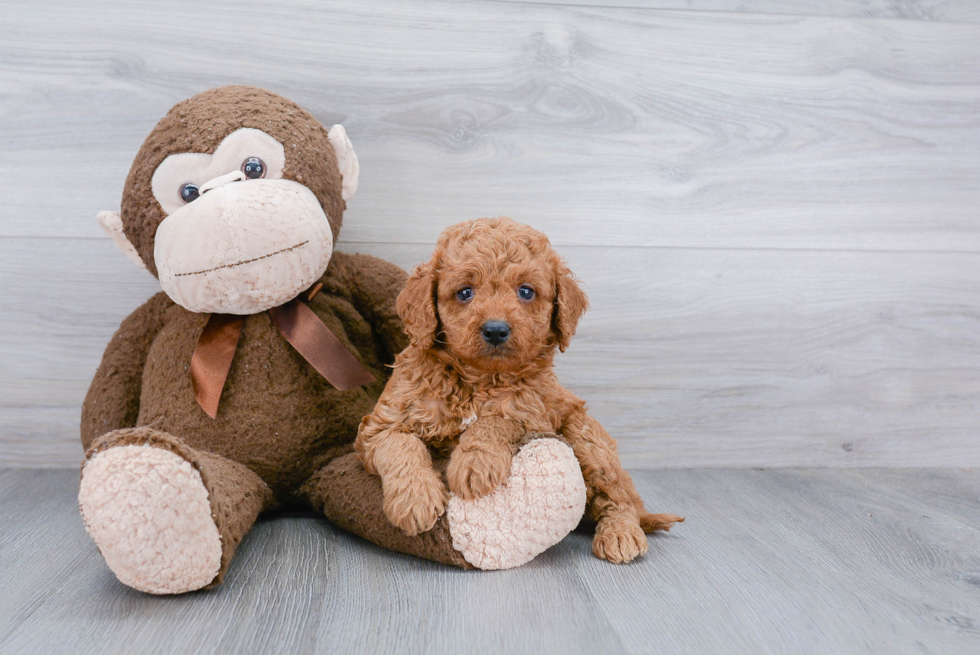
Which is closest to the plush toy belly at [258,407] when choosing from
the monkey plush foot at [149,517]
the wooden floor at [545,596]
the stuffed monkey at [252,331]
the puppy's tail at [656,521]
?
the stuffed monkey at [252,331]

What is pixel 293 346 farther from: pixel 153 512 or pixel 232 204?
pixel 153 512

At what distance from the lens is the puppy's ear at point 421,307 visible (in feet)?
3.14

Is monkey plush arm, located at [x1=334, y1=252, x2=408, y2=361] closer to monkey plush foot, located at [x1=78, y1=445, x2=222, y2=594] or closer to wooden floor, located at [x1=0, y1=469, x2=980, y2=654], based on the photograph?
wooden floor, located at [x1=0, y1=469, x2=980, y2=654]

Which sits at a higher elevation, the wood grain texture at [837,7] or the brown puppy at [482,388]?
the wood grain texture at [837,7]

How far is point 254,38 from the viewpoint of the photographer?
4.27 ft

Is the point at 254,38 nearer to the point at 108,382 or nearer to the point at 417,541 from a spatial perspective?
the point at 108,382

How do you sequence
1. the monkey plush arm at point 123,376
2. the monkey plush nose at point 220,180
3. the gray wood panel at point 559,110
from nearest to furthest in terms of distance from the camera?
the monkey plush nose at point 220,180
the monkey plush arm at point 123,376
the gray wood panel at point 559,110

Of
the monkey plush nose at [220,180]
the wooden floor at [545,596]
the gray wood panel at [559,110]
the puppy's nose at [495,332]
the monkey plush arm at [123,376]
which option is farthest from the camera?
the gray wood panel at [559,110]

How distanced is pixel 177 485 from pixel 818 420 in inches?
50.6

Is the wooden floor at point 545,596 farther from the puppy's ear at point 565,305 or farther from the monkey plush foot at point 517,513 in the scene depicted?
the puppy's ear at point 565,305

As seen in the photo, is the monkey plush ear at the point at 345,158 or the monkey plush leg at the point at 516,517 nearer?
the monkey plush leg at the point at 516,517

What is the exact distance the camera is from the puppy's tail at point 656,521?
1.07m

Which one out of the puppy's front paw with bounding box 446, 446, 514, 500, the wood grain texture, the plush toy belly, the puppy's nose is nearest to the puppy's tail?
the puppy's front paw with bounding box 446, 446, 514, 500

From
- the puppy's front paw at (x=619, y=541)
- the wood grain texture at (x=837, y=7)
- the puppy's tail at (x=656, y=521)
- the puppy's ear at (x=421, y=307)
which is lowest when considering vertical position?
the puppy's tail at (x=656, y=521)
